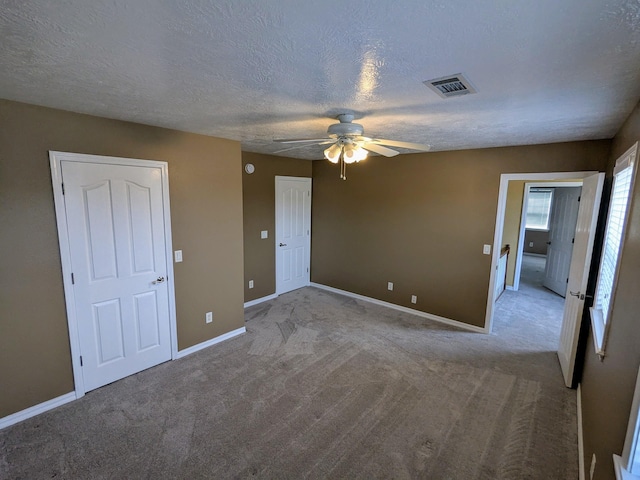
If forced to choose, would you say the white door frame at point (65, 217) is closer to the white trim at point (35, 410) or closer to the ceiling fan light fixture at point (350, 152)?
the white trim at point (35, 410)

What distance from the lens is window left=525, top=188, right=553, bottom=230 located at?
30.1 ft

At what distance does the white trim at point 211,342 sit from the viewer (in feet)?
11.1

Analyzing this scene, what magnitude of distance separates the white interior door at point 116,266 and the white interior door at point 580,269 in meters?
4.04

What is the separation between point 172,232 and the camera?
10.3ft

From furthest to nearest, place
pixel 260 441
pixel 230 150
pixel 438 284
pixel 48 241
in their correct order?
pixel 438 284, pixel 230 150, pixel 48 241, pixel 260 441

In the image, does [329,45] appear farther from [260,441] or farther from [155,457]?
[155,457]

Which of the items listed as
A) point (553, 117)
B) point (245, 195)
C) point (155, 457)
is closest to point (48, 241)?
point (155, 457)

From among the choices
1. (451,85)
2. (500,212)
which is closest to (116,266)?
(451,85)

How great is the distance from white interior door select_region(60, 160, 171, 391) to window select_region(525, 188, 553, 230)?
10083 millimetres

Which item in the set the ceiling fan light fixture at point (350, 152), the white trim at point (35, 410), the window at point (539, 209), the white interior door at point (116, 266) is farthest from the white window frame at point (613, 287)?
the window at point (539, 209)

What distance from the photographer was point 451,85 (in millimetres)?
1654

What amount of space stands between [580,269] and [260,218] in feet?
13.3

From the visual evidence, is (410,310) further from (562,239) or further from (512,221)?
(562,239)

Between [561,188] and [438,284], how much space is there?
4168mm
